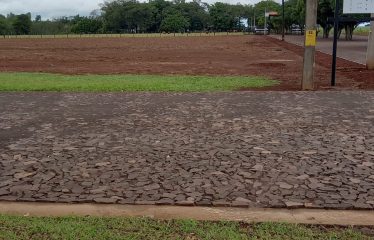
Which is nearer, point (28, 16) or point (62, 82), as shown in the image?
point (62, 82)

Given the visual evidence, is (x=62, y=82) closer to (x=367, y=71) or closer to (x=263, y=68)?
(x=263, y=68)

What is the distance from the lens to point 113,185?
5.07m

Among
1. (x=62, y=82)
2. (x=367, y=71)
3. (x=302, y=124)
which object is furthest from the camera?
(x=367, y=71)

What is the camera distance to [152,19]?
12600 centimetres

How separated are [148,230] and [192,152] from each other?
8.38 ft

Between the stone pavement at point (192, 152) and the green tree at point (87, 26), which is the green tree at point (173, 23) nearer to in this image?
the green tree at point (87, 26)

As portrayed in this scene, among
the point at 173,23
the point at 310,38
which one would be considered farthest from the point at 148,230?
the point at 173,23

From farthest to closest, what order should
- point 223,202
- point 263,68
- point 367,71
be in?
point 263,68 < point 367,71 < point 223,202

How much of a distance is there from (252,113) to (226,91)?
3.46 metres

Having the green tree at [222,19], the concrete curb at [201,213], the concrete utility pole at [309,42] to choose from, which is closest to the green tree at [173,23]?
the green tree at [222,19]

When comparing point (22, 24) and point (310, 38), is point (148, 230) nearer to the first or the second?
point (310, 38)

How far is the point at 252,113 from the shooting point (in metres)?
9.23

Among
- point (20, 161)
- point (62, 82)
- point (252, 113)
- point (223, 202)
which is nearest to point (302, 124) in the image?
point (252, 113)

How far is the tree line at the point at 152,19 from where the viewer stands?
119481 millimetres
